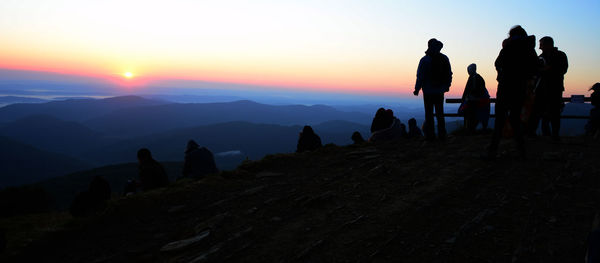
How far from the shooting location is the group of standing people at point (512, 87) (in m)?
6.50

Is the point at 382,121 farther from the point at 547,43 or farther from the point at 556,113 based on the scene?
the point at 547,43

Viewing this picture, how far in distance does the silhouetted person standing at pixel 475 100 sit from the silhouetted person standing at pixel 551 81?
191cm

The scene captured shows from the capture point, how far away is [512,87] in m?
6.52

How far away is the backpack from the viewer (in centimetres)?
→ 841

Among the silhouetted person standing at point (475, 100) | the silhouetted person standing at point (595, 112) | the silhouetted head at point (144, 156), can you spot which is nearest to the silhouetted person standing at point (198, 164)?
the silhouetted head at point (144, 156)

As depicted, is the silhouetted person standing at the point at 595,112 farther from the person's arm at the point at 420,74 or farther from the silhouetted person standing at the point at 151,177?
the silhouetted person standing at the point at 151,177

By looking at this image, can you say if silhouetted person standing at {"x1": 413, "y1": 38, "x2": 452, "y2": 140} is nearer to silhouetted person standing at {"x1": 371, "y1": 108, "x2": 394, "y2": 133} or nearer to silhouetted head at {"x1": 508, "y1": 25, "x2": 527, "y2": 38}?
silhouetted head at {"x1": 508, "y1": 25, "x2": 527, "y2": 38}

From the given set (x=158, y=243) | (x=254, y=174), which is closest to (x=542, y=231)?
(x=158, y=243)

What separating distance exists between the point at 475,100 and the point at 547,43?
2641 millimetres

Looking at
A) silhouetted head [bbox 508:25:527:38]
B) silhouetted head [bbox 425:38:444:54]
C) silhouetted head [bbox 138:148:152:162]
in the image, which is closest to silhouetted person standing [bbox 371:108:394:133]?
silhouetted head [bbox 425:38:444:54]

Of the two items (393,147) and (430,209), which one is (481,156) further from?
(430,209)

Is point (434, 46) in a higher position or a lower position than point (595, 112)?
higher

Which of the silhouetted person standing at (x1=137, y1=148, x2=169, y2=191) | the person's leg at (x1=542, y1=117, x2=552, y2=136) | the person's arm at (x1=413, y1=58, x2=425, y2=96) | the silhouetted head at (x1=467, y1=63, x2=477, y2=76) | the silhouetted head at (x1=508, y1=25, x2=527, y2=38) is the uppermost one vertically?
the silhouetted head at (x1=508, y1=25, x2=527, y2=38)

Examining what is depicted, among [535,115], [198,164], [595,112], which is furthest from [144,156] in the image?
[595,112]
